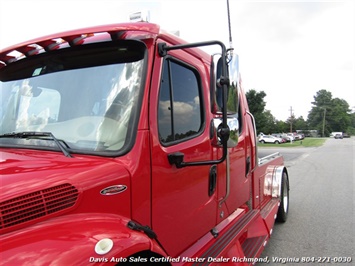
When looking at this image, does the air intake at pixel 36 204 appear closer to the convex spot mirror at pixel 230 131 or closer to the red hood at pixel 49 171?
the red hood at pixel 49 171

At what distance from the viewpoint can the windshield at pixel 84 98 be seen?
1.78 meters

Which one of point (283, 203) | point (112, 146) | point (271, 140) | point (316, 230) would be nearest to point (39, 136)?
point (112, 146)

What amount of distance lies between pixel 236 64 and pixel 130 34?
79 centimetres

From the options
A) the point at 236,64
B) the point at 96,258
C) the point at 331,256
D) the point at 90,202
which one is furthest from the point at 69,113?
the point at 331,256

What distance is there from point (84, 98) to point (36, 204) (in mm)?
737

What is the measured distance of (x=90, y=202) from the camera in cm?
153

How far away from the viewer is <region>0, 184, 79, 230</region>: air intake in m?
1.32

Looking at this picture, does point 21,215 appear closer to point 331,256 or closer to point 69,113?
point 69,113

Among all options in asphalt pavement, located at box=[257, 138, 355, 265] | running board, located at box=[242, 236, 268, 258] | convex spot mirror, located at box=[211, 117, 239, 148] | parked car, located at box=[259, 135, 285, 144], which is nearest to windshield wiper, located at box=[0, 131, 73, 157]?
convex spot mirror, located at box=[211, 117, 239, 148]

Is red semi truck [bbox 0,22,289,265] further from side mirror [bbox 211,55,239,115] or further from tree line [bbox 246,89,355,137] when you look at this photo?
tree line [bbox 246,89,355,137]

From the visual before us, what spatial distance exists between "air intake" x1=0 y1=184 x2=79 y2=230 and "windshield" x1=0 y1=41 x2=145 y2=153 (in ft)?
1.09

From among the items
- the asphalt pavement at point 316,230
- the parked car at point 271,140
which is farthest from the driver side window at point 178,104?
the parked car at point 271,140

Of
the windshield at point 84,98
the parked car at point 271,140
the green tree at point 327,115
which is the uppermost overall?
the green tree at point 327,115

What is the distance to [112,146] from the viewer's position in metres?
1.76
